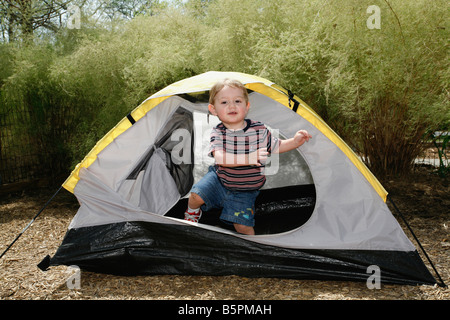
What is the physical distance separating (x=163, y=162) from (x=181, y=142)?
25 cm

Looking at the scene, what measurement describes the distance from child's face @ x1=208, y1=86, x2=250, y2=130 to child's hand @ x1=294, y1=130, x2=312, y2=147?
0.35 metres

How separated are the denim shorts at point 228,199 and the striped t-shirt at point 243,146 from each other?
0.13 feet

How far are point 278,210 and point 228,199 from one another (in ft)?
2.52

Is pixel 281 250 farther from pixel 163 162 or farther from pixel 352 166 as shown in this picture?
pixel 163 162

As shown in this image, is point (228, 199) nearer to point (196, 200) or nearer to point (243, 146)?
point (196, 200)

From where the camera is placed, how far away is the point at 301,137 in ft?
6.49

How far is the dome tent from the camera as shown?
2.01 metres

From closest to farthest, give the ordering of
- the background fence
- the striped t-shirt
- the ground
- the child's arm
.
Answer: the ground → the child's arm → the striped t-shirt → the background fence

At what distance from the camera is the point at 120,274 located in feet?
7.08

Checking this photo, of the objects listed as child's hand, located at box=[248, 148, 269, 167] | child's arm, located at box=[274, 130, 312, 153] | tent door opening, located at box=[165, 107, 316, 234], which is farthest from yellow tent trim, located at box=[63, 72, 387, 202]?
tent door opening, located at box=[165, 107, 316, 234]

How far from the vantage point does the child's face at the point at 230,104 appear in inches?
81.7

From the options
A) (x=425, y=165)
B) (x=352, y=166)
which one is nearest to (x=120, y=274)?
(x=352, y=166)

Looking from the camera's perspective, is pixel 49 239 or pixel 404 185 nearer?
pixel 49 239

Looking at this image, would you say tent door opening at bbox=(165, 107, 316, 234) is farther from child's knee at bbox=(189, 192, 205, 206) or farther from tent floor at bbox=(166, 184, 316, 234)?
child's knee at bbox=(189, 192, 205, 206)
